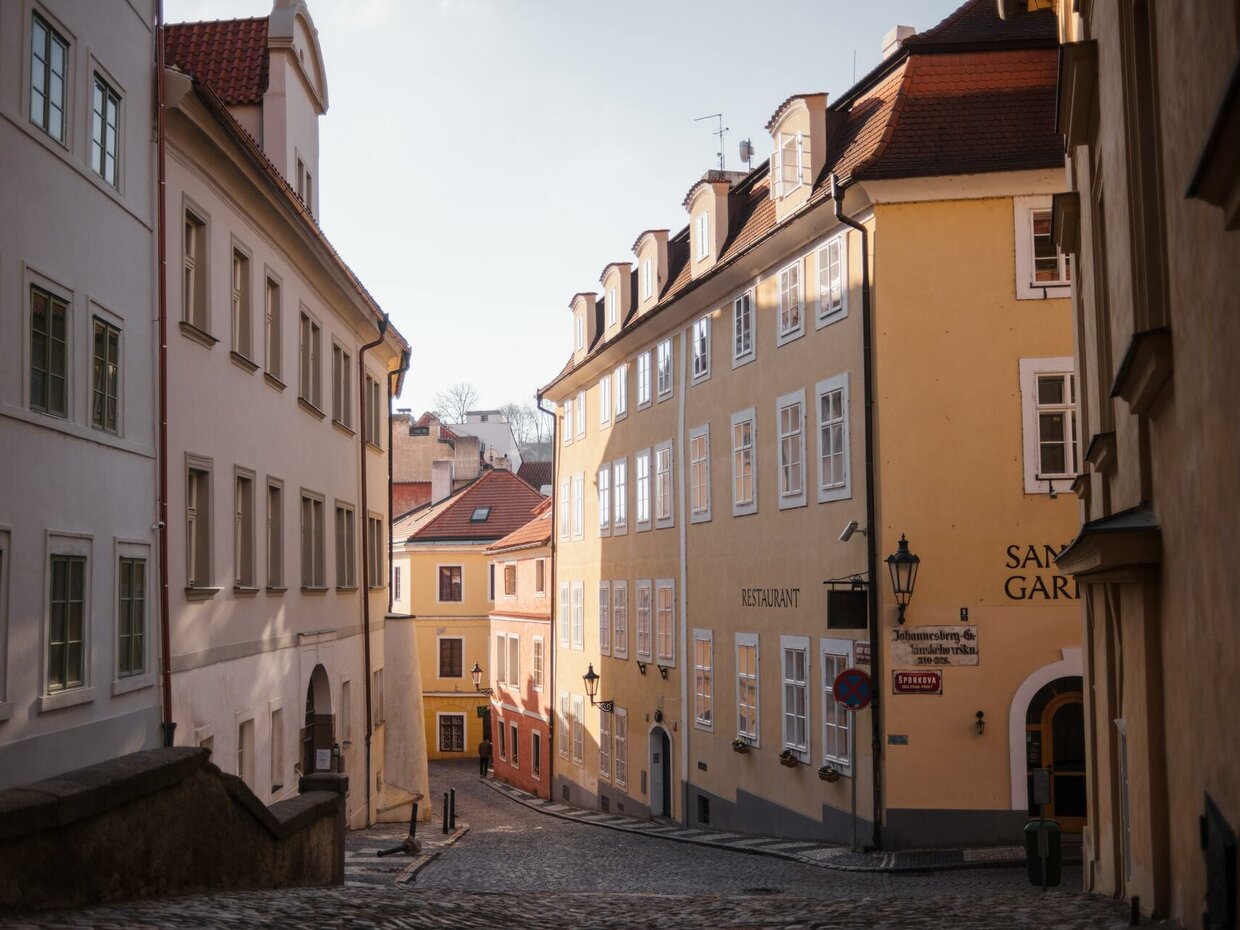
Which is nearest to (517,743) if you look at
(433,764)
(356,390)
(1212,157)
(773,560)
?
(433,764)

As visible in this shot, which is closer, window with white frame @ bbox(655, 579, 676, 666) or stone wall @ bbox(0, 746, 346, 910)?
stone wall @ bbox(0, 746, 346, 910)

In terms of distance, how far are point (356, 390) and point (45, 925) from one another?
921 inches

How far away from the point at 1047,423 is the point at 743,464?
7.51m

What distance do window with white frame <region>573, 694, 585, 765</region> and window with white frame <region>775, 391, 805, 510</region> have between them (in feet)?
58.3

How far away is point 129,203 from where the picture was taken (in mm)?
15883

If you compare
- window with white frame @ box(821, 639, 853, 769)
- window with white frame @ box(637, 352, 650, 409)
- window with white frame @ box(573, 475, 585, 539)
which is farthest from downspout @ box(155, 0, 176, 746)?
window with white frame @ box(573, 475, 585, 539)

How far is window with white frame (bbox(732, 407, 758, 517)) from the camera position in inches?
1063

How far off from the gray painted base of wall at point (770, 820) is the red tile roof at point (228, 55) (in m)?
14.7

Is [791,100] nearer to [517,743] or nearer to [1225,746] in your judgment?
[1225,746]

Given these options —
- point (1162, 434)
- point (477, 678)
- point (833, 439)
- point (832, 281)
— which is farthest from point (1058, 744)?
point (477, 678)

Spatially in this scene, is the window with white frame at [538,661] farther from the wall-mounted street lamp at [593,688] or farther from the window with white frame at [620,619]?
the window with white frame at [620,619]

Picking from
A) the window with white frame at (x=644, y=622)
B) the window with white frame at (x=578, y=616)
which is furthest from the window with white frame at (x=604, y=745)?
the window with white frame at (x=644, y=622)

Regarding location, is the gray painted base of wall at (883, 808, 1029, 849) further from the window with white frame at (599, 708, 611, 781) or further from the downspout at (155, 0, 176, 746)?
the window with white frame at (599, 708, 611, 781)

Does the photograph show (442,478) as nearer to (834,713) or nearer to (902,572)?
(834,713)
